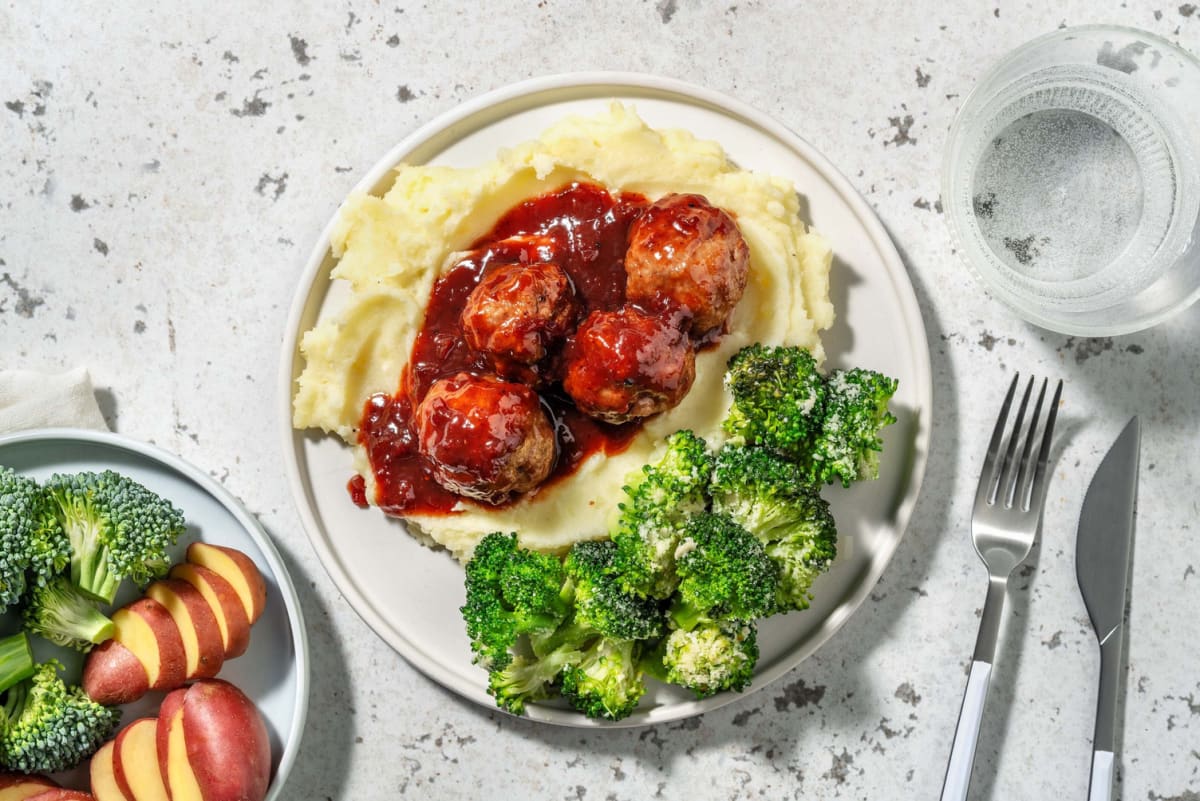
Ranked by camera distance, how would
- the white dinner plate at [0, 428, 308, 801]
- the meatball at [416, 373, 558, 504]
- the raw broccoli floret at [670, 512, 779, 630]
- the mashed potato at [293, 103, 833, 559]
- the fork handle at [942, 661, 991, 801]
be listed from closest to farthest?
the meatball at [416, 373, 558, 504], the raw broccoli floret at [670, 512, 779, 630], the mashed potato at [293, 103, 833, 559], the white dinner plate at [0, 428, 308, 801], the fork handle at [942, 661, 991, 801]

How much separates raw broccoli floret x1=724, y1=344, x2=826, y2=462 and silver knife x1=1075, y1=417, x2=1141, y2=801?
1578 mm

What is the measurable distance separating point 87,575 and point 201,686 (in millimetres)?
659

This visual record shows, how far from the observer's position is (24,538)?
3.76 m

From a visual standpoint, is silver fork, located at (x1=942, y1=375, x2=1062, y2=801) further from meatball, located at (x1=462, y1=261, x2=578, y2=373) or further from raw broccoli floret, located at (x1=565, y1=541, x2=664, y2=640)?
meatball, located at (x1=462, y1=261, x2=578, y2=373)

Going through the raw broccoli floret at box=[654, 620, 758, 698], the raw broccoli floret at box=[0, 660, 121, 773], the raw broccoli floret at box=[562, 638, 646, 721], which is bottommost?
the raw broccoli floret at box=[0, 660, 121, 773]

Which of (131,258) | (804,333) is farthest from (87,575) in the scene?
(804,333)

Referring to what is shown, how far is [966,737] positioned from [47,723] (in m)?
3.90

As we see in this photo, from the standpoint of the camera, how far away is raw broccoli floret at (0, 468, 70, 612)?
3.73 metres

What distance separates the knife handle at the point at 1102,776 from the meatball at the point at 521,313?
3130 millimetres

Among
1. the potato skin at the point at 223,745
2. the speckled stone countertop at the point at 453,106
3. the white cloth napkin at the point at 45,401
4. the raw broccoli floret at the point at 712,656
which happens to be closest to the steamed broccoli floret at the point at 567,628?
the raw broccoli floret at the point at 712,656

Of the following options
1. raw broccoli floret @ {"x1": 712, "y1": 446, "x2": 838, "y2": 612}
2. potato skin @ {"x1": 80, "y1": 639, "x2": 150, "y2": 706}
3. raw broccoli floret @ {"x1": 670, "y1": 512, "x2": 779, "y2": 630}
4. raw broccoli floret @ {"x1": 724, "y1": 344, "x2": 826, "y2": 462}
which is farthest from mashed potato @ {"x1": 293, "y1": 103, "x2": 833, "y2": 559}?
potato skin @ {"x1": 80, "y1": 639, "x2": 150, "y2": 706}

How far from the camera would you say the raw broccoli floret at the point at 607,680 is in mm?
3748

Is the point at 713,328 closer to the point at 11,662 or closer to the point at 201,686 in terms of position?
the point at 201,686

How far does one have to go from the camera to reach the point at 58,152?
4.39 meters
